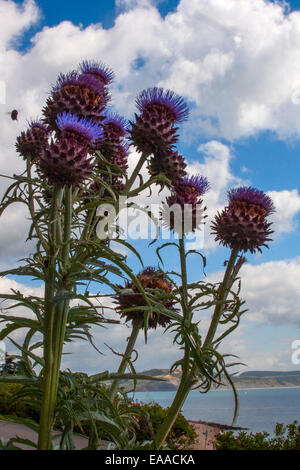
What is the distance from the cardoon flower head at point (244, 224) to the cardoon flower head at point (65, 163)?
1114 millimetres

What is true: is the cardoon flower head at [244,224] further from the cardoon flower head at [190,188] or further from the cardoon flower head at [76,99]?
the cardoon flower head at [76,99]

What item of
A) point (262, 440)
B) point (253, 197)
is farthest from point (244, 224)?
point (262, 440)

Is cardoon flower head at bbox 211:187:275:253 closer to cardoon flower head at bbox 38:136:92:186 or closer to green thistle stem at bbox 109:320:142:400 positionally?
green thistle stem at bbox 109:320:142:400

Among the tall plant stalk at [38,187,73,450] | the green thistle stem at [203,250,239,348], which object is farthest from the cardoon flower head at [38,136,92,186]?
the green thistle stem at [203,250,239,348]

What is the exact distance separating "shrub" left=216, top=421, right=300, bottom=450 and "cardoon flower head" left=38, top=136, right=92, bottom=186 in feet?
18.1

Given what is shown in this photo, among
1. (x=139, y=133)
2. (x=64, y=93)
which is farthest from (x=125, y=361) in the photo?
(x=64, y=93)

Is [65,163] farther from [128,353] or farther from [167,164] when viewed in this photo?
[128,353]

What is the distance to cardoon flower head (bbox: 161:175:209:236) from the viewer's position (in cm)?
284

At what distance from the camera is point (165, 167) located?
9.29 feet

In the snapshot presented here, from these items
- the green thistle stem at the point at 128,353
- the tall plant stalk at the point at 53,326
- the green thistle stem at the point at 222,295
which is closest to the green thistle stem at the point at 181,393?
the green thistle stem at the point at 222,295

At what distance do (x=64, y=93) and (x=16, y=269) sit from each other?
3.96 feet

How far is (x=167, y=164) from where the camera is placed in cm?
282

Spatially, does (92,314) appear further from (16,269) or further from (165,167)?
(165,167)
